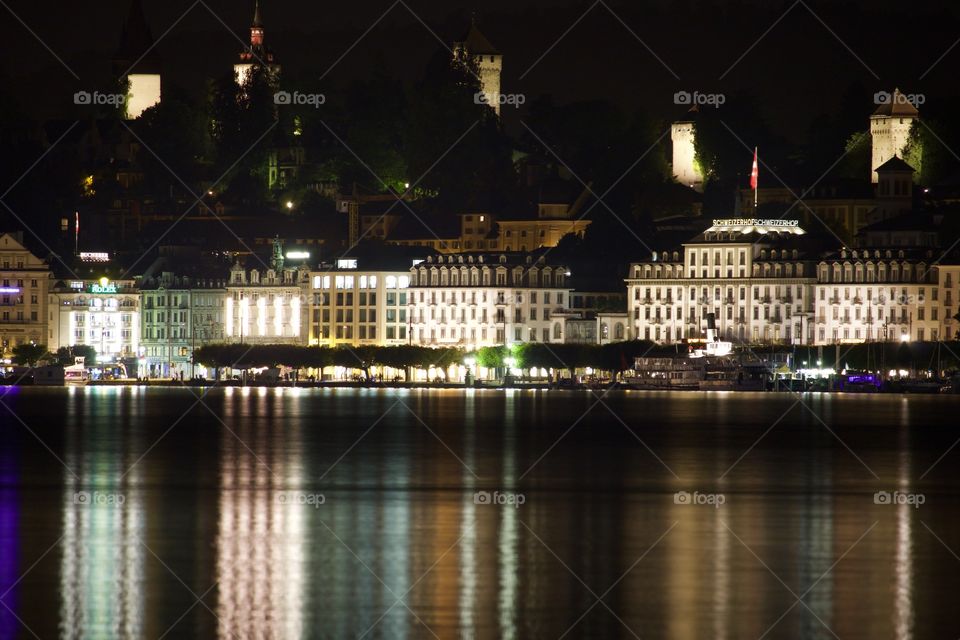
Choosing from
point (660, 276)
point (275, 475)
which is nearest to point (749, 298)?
point (660, 276)

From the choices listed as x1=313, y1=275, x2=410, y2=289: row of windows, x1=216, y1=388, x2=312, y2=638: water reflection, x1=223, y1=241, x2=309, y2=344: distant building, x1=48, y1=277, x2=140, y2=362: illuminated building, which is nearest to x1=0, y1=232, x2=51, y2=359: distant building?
x1=48, y1=277, x2=140, y2=362: illuminated building

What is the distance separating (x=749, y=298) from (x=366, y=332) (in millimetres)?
30421

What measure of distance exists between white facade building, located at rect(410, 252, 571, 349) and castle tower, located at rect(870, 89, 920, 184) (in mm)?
33166

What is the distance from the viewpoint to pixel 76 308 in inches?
7446

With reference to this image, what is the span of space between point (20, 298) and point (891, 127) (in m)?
73.0

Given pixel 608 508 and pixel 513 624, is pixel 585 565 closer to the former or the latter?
pixel 513 624

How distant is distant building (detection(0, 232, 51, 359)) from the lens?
616 ft

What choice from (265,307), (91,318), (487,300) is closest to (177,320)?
(91,318)

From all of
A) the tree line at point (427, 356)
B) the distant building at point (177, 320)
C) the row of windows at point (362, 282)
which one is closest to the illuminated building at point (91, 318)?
the distant building at point (177, 320)

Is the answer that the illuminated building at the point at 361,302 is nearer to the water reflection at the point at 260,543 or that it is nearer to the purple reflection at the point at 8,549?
the water reflection at the point at 260,543

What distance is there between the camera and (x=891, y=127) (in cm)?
19312

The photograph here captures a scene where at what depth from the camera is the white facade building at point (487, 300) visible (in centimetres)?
17412

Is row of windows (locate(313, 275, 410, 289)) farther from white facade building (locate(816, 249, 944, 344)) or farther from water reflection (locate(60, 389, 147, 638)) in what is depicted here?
water reflection (locate(60, 389, 147, 638))

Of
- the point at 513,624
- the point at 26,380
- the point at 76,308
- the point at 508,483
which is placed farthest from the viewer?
the point at 76,308
